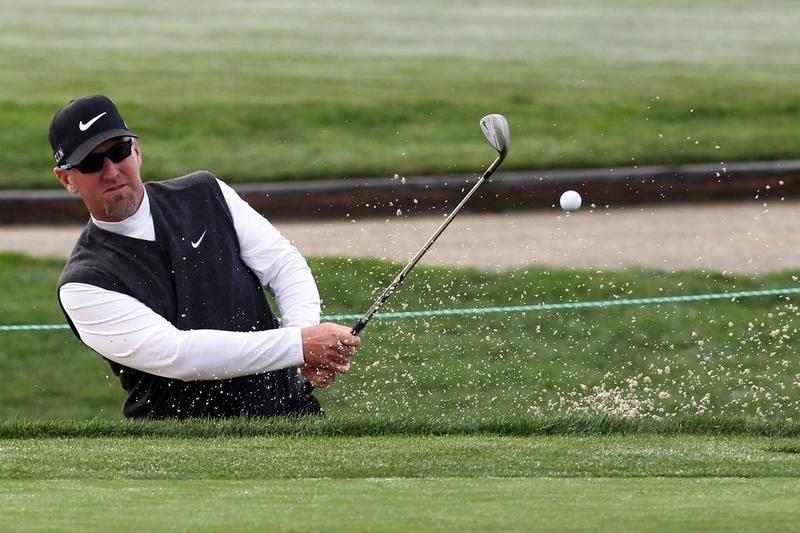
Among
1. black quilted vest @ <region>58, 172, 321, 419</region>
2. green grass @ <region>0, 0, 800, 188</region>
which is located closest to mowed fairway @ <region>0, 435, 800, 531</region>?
black quilted vest @ <region>58, 172, 321, 419</region>

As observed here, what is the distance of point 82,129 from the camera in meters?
5.88

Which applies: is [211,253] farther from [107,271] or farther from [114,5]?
[114,5]

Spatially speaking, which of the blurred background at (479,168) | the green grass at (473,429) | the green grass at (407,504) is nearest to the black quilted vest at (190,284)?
the green grass at (473,429)

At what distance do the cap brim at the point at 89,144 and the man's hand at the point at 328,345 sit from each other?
97 cm

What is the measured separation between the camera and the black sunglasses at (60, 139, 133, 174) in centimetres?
584

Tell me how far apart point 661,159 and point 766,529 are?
1050 cm

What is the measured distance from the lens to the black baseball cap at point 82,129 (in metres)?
5.85

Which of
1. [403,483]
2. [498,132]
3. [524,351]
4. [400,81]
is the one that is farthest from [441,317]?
[400,81]

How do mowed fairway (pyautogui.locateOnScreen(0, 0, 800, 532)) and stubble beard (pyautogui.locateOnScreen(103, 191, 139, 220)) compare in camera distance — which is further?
stubble beard (pyautogui.locateOnScreen(103, 191, 139, 220))

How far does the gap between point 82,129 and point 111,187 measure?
230 mm

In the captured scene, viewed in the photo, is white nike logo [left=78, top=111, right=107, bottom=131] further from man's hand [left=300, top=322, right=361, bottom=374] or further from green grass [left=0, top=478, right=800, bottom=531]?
green grass [left=0, top=478, right=800, bottom=531]

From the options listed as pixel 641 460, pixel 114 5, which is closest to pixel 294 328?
pixel 641 460

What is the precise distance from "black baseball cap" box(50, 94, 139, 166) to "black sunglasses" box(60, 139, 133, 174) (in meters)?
0.02

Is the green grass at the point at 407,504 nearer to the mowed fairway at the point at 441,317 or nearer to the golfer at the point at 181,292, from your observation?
the mowed fairway at the point at 441,317
